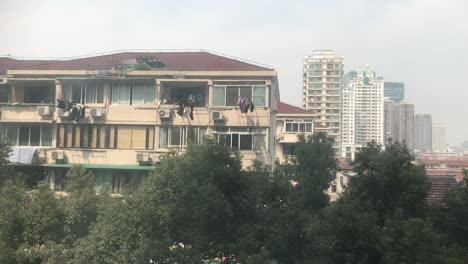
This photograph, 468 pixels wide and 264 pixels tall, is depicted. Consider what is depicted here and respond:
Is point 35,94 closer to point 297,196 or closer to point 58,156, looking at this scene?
point 58,156

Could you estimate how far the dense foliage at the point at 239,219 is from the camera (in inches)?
230

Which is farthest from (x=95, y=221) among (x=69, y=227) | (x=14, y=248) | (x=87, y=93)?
(x=87, y=93)

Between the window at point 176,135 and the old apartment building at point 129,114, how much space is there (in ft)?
0.08

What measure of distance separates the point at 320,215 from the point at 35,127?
27.3 ft

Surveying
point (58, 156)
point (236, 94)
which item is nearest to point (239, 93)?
Answer: point (236, 94)

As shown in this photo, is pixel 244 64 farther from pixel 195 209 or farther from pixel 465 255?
pixel 465 255

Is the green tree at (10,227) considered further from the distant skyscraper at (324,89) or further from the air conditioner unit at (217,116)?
the distant skyscraper at (324,89)

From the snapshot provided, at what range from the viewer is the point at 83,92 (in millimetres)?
11469

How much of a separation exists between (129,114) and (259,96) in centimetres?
335

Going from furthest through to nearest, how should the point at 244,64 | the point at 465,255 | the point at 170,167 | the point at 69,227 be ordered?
1. the point at 244,64
2. the point at 69,227
3. the point at 170,167
4. the point at 465,255

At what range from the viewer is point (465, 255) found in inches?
232

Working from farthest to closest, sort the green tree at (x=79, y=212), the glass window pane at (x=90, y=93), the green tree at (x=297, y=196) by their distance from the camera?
the glass window pane at (x=90, y=93) < the green tree at (x=79, y=212) < the green tree at (x=297, y=196)

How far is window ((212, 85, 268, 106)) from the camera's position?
10.8 metres

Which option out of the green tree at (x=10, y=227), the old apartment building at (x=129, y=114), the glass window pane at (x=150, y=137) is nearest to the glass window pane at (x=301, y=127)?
the old apartment building at (x=129, y=114)
